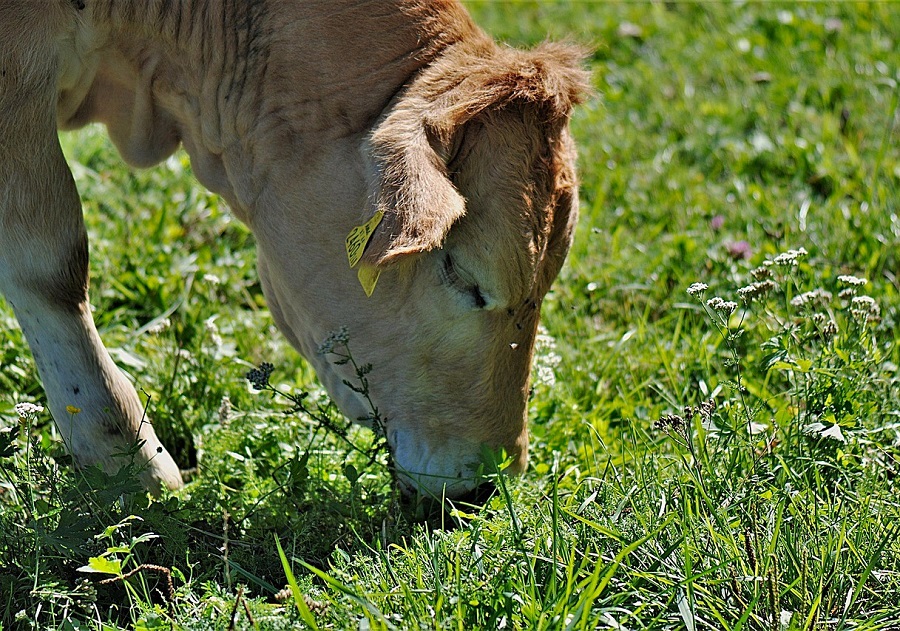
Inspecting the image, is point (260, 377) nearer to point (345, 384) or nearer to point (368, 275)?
point (345, 384)

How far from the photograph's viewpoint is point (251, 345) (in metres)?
4.69

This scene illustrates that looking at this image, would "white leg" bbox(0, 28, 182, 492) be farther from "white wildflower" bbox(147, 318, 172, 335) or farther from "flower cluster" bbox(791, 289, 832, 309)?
"flower cluster" bbox(791, 289, 832, 309)

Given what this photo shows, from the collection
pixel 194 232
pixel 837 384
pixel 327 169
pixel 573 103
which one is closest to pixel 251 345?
pixel 194 232

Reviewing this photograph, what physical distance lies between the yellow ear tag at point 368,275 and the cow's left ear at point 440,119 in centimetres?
4

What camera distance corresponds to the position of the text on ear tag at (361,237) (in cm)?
303

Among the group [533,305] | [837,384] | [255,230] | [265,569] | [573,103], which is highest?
[573,103]

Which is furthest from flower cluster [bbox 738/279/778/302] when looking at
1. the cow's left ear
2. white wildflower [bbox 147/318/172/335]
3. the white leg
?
white wildflower [bbox 147/318/172/335]

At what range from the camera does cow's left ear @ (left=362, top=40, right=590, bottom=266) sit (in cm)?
302

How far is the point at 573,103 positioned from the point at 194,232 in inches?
99.1

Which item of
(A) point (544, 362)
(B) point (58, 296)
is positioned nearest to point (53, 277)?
(B) point (58, 296)

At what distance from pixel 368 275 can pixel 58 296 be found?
3.82ft

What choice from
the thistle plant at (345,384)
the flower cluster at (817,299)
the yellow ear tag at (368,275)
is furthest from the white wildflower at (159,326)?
the flower cluster at (817,299)

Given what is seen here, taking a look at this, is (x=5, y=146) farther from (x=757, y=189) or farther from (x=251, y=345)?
(x=757, y=189)

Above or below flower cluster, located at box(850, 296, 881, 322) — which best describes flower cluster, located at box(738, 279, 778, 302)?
above
